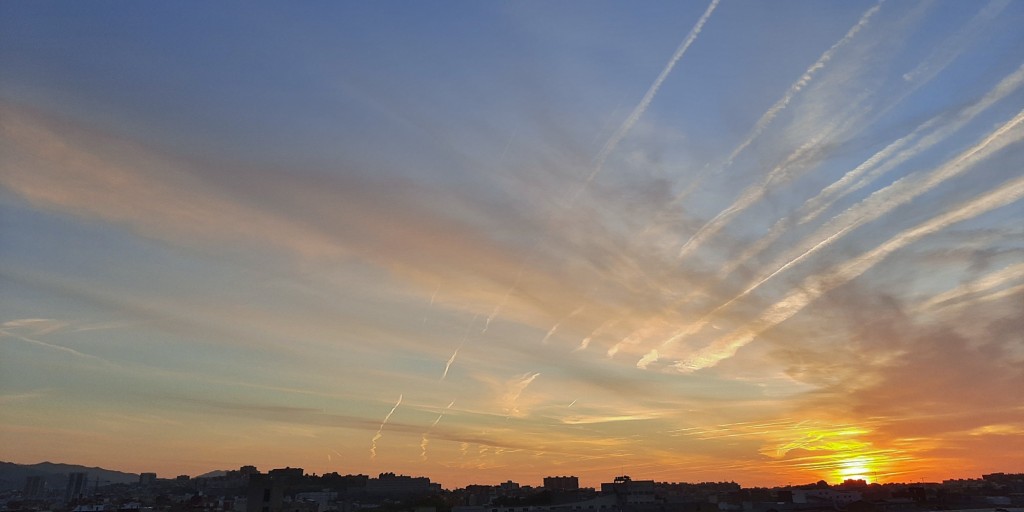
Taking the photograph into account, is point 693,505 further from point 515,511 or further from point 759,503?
point 515,511

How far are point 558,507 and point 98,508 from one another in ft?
408

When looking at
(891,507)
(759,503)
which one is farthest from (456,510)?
(891,507)

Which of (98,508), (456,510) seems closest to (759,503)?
(456,510)

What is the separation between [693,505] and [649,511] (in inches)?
757

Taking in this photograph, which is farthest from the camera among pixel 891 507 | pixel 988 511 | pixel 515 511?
pixel 515 511

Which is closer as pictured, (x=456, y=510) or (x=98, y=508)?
(x=98, y=508)

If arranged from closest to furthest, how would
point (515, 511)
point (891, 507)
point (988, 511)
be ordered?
point (988, 511), point (891, 507), point (515, 511)

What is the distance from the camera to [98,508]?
16312 cm

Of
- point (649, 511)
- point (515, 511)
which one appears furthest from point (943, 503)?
point (515, 511)

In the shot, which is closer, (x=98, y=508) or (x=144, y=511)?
(x=98, y=508)

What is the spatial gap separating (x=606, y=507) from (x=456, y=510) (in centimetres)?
4596

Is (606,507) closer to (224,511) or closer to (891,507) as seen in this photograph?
(891,507)

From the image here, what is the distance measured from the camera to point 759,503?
188 m

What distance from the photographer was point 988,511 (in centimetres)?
16138
